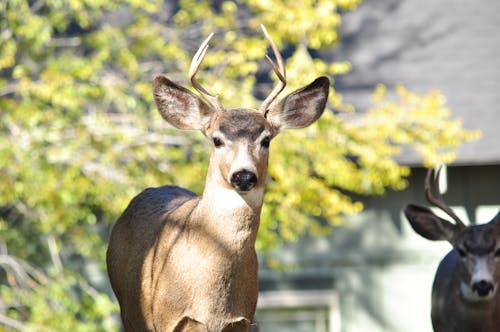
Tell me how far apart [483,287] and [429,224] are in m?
0.93

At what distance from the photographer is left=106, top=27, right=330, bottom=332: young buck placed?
20.7 feet

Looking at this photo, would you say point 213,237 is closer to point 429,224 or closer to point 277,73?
point 277,73

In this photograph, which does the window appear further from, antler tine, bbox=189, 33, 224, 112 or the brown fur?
antler tine, bbox=189, 33, 224, 112

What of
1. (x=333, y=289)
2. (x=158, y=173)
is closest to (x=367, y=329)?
(x=333, y=289)

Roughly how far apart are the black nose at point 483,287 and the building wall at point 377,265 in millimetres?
8093

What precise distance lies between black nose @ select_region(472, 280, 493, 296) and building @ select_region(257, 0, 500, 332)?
310 inches

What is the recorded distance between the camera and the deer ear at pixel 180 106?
22.0 feet

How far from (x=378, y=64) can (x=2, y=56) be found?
519 centimetres

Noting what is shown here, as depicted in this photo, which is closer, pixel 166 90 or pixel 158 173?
pixel 166 90

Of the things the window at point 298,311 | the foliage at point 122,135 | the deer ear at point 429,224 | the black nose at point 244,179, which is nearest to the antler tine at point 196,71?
the black nose at point 244,179

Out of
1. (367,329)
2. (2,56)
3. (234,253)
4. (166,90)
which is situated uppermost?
(2,56)

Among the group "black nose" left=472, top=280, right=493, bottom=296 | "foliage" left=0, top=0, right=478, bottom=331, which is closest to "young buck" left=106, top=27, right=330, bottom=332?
"black nose" left=472, top=280, right=493, bottom=296

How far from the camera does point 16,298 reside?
13.3m

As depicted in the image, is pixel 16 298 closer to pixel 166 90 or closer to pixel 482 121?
pixel 482 121
